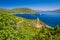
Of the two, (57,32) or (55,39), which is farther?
(57,32)

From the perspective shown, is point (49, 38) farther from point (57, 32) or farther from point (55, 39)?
point (57, 32)

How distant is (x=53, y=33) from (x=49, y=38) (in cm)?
330

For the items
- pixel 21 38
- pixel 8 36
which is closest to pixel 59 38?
pixel 21 38

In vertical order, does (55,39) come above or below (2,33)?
below

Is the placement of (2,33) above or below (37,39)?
above

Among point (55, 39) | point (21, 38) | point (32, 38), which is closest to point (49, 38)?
point (55, 39)

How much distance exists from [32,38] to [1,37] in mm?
5314

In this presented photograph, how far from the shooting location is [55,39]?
22.0m

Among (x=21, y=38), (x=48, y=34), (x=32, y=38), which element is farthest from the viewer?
(x=48, y=34)

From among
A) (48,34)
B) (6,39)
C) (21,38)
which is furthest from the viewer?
(48,34)

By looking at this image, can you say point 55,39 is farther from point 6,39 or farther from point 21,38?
point 6,39

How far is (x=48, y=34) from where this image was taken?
966 inches

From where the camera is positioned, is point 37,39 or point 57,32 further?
point 57,32

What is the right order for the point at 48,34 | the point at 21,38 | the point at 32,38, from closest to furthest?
the point at 21,38 → the point at 32,38 → the point at 48,34
